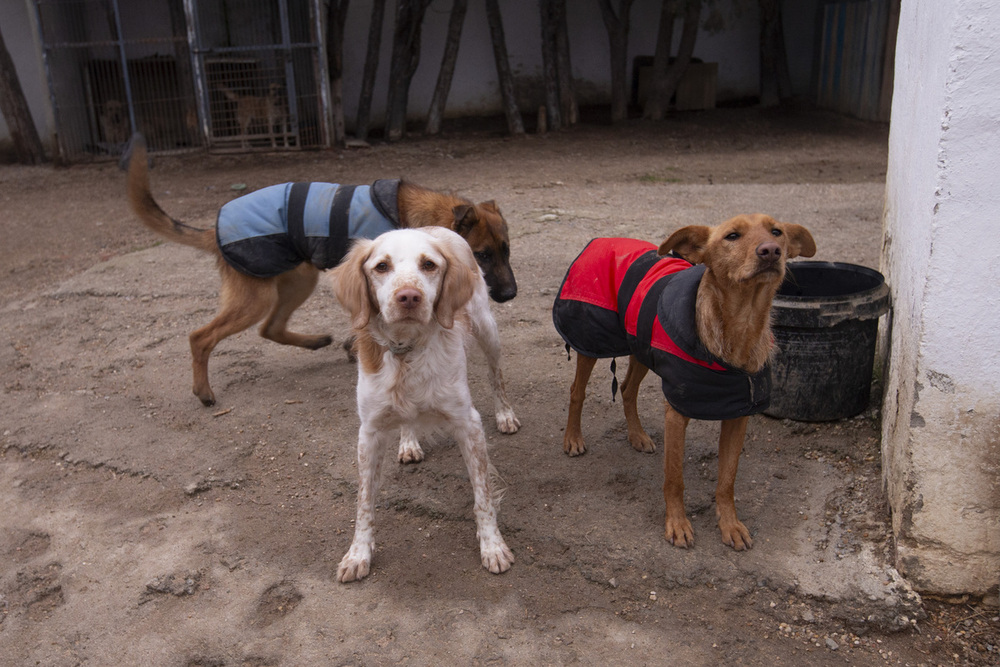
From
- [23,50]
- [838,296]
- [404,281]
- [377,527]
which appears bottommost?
[377,527]

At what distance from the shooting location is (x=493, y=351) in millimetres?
3818

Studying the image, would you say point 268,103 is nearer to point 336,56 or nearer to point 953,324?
point 336,56

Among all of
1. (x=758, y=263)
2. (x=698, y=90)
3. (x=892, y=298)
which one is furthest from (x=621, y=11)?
(x=758, y=263)

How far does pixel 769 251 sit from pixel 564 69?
461 inches

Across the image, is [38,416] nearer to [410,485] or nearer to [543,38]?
[410,485]

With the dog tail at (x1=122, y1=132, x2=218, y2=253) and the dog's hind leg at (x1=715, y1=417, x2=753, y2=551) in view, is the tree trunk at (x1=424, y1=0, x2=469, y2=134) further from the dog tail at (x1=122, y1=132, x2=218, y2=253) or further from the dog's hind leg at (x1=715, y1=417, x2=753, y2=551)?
the dog's hind leg at (x1=715, y1=417, x2=753, y2=551)

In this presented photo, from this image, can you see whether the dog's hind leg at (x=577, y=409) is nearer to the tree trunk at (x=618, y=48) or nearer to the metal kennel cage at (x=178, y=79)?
the metal kennel cage at (x=178, y=79)

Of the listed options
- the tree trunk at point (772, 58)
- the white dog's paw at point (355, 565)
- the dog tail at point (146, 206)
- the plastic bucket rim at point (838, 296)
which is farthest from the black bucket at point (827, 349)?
the tree trunk at point (772, 58)

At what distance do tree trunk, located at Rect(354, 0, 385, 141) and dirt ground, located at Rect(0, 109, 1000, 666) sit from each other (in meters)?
7.46


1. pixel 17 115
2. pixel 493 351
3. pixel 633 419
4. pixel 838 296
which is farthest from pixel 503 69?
pixel 838 296

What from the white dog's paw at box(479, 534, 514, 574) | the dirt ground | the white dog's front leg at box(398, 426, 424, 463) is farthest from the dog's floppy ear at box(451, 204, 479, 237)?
the white dog's paw at box(479, 534, 514, 574)

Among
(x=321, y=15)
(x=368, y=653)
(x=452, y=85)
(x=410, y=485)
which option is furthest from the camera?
(x=452, y=85)

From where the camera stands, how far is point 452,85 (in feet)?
48.2

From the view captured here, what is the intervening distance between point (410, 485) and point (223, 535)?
81cm
